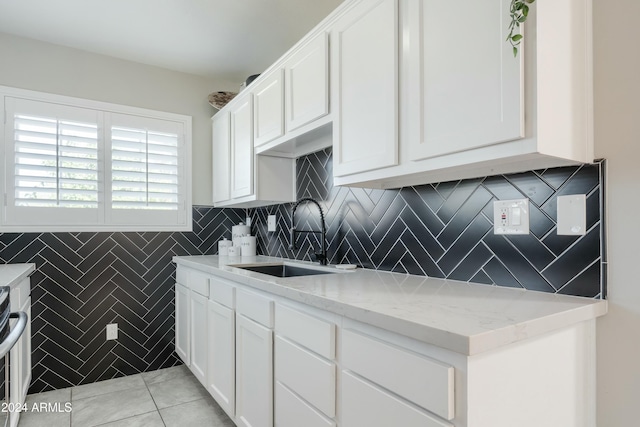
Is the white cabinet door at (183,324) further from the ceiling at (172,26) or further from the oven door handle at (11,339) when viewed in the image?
the ceiling at (172,26)

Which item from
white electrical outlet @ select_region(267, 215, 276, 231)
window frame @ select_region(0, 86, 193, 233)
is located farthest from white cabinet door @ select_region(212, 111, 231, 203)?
white electrical outlet @ select_region(267, 215, 276, 231)

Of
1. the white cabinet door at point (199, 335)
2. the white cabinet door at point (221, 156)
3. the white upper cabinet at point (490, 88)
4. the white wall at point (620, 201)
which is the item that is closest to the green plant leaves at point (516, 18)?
the white upper cabinet at point (490, 88)

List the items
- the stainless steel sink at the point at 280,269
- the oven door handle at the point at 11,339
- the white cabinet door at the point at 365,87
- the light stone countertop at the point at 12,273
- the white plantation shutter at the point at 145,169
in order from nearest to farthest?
the oven door handle at the point at 11,339
the white cabinet door at the point at 365,87
the light stone countertop at the point at 12,273
the stainless steel sink at the point at 280,269
the white plantation shutter at the point at 145,169

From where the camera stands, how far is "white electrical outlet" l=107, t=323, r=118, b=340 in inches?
112

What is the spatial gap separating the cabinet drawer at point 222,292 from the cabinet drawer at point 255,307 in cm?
7

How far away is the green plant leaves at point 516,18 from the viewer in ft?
3.18

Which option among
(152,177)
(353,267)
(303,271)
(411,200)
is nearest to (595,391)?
(411,200)

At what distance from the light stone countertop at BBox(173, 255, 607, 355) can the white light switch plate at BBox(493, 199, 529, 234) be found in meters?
0.21

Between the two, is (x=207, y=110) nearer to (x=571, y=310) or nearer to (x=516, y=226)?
(x=516, y=226)

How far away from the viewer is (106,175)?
9.26ft

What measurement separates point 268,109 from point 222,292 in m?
1.14

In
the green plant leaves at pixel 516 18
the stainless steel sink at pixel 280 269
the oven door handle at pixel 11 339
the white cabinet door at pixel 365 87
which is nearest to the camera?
the green plant leaves at pixel 516 18

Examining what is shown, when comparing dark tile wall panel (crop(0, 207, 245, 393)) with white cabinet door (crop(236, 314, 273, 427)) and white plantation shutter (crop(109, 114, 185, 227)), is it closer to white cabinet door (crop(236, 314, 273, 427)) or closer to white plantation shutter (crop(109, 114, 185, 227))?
white plantation shutter (crop(109, 114, 185, 227))

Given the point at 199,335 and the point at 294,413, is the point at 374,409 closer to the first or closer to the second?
the point at 294,413
